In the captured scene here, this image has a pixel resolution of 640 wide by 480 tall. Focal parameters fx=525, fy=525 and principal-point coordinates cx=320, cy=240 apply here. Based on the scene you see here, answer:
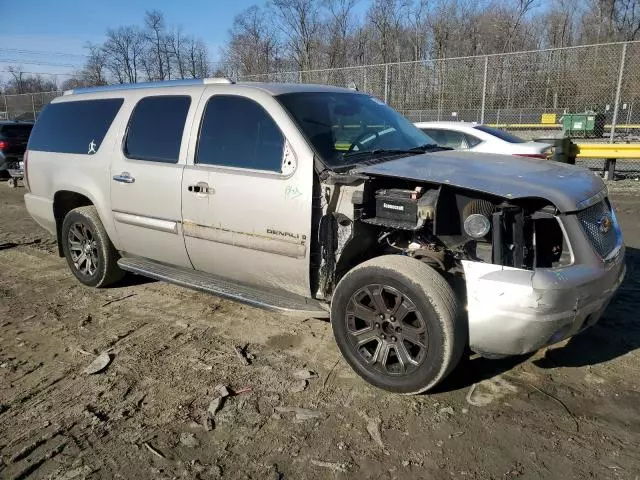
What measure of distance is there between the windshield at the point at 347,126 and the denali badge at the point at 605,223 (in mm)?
1485

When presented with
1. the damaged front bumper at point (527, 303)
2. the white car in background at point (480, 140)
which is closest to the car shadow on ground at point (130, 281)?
the damaged front bumper at point (527, 303)

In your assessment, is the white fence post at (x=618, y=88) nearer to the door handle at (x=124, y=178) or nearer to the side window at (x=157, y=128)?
the side window at (x=157, y=128)

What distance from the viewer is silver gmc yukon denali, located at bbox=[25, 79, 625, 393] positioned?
2.94 meters

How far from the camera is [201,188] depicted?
400 centimetres

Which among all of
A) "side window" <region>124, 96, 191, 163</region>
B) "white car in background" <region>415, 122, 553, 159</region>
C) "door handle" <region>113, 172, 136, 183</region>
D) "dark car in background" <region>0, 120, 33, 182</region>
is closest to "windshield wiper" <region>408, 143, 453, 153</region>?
"side window" <region>124, 96, 191, 163</region>

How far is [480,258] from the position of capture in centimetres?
301

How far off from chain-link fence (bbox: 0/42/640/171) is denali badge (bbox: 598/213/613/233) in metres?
9.50

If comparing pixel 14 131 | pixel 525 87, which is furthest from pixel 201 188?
pixel 14 131

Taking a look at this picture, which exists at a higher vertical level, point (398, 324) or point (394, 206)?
point (394, 206)

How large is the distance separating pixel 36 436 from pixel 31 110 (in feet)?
101

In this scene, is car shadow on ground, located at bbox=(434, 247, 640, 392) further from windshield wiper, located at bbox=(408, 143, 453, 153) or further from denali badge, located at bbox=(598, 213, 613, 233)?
windshield wiper, located at bbox=(408, 143, 453, 153)

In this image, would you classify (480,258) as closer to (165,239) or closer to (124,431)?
(124,431)

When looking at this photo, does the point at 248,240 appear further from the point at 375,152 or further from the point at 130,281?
the point at 130,281

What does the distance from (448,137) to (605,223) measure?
18.7 ft
